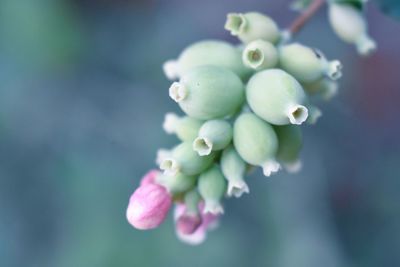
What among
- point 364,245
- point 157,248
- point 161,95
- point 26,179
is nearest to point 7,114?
point 26,179

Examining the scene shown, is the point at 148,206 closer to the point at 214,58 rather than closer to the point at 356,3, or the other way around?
the point at 214,58

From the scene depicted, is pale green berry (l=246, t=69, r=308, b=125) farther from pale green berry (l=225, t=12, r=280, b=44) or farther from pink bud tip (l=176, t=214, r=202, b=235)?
pink bud tip (l=176, t=214, r=202, b=235)

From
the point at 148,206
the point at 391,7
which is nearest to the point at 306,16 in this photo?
the point at 391,7

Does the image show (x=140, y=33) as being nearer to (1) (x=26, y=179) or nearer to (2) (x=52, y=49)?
(2) (x=52, y=49)

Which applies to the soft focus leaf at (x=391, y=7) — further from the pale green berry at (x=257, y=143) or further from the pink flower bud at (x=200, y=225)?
the pink flower bud at (x=200, y=225)

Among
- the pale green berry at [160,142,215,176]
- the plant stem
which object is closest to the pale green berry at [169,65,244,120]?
the pale green berry at [160,142,215,176]

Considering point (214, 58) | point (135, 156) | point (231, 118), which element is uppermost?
point (135, 156)
